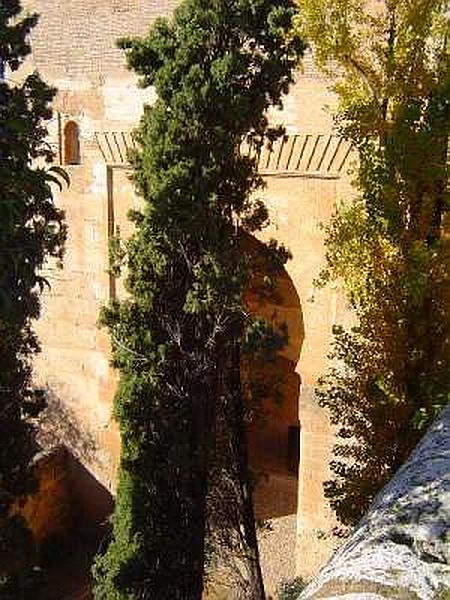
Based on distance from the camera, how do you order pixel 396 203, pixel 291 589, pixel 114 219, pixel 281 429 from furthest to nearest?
1. pixel 281 429
2. pixel 114 219
3. pixel 291 589
4. pixel 396 203

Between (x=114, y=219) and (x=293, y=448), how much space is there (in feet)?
16.3

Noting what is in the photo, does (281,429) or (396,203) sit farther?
(281,429)

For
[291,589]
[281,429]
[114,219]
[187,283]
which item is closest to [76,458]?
[281,429]

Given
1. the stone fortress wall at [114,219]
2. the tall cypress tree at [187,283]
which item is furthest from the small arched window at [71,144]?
the tall cypress tree at [187,283]

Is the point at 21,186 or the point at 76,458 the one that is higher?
the point at 76,458

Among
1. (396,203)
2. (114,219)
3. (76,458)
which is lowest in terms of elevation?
(76,458)

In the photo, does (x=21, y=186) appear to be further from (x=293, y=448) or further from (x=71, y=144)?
(x=293, y=448)

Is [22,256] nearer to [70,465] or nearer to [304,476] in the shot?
[304,476]

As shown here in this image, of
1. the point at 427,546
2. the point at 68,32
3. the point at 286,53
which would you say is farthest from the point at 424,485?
the point at 68,32

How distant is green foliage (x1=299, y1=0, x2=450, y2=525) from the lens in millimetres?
6266

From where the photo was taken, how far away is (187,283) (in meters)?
7.55

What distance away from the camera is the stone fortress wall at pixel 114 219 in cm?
941

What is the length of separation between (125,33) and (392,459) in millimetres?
5872

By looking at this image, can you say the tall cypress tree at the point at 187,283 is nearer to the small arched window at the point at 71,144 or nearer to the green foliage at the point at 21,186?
the green foliage at the point at 21,186
